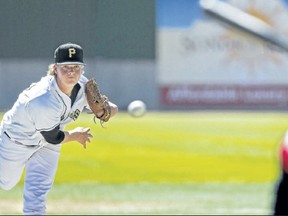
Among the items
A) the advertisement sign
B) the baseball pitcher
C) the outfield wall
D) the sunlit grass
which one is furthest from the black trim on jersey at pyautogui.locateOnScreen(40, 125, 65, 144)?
the advertisement sign

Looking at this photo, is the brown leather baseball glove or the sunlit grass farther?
the sunlit grass

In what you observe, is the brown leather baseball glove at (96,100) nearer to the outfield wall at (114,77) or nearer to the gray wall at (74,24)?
the gray wall at (74,24)

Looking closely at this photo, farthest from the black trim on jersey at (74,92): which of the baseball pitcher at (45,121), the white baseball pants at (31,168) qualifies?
the white baseball pants at (31,168)

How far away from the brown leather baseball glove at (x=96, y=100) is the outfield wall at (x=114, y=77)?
20761mm

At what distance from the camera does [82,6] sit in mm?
7402

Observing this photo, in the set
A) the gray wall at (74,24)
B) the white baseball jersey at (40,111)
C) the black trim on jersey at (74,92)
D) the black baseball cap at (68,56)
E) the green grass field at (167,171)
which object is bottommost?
the green grass field at (167,171)

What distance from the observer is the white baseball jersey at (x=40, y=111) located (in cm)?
598

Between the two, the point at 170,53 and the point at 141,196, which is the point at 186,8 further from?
the point at 141,196

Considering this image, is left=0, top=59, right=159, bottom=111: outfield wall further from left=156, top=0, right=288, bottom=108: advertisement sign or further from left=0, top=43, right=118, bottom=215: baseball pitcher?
left=0, top=43, right=118, bottom=215: baseball pitcher

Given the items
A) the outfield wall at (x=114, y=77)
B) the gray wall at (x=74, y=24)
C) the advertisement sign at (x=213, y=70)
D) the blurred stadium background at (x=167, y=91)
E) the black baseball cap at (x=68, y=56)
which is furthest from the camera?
the advertisement sign at (x=213, y=70)

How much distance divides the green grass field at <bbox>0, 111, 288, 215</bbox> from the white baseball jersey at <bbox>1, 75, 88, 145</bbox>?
3769 mm

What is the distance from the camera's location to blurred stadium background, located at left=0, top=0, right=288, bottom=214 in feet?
25.7

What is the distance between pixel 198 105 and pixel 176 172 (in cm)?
1964

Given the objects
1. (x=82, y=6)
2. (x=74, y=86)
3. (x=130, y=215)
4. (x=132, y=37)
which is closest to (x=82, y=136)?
(x=74, y=86)
